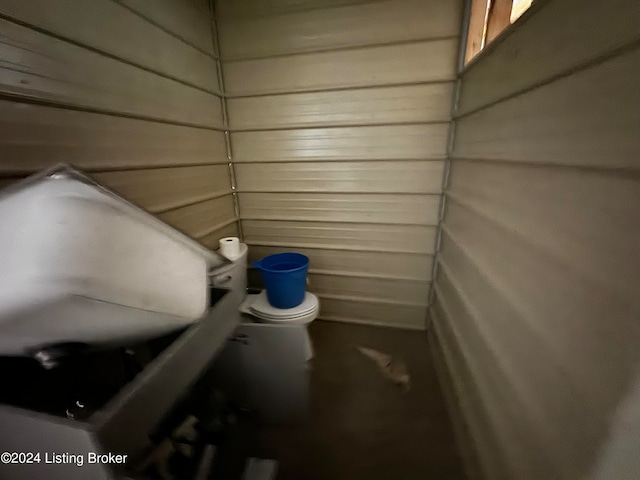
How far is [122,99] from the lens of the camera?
1229 millimetres

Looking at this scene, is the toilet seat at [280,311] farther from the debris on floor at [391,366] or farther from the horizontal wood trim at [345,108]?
the horizontal wood trim at [345,108]

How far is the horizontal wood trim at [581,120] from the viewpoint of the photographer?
1.74ft

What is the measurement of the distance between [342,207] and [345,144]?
43cm

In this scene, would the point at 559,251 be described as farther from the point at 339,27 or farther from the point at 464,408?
the point at 339,27

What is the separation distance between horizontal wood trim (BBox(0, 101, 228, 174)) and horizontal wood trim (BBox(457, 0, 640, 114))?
1.54 m

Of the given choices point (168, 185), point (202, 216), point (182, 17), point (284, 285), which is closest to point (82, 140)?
point (168, 185)

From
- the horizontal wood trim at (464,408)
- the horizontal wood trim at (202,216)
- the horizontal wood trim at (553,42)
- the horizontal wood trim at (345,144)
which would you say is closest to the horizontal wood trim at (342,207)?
the horizontal wood trim at (202,216)

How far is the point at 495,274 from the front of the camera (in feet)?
3.50

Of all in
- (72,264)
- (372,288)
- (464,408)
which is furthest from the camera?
(372,288)

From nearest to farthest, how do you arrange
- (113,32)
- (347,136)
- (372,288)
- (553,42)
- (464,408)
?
(553,42) < (113,32) < (464,408) < (347,136) < (372,288)

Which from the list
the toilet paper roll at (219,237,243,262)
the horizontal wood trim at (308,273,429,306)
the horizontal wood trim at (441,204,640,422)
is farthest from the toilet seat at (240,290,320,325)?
the horizontal wood trim at (441,204,640,422)

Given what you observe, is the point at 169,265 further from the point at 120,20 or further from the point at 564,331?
the point at 120,20

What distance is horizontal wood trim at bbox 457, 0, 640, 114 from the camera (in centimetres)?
57

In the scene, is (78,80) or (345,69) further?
→ (345,69)
